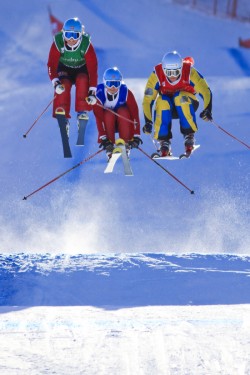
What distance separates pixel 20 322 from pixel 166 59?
3.28 m

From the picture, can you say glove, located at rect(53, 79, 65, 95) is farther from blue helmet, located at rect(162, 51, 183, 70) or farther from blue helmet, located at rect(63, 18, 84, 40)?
blue helmet, located at rect(162, 51, 183, 70)

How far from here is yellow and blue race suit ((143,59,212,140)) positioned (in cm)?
1084

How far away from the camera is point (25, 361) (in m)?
8.90

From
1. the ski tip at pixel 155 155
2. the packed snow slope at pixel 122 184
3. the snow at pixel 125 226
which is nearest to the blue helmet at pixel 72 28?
the ski tip at pixel 155 155

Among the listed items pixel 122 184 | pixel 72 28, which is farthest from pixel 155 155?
pixel 122 184

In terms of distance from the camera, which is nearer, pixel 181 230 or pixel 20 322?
pixel 20 322

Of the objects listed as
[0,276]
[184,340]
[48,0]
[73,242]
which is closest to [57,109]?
[0,276]

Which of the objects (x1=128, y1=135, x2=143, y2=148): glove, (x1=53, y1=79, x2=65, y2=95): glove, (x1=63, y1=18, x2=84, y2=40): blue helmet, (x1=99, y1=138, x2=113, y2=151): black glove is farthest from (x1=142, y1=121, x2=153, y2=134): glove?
(x1=63, y1=18, x2=84, y2=40): blue helmet

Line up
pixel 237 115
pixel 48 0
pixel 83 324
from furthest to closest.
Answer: pixel 48 0, pixel 237 115, pixel 83 324

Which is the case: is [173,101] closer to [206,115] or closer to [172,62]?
[206,115]

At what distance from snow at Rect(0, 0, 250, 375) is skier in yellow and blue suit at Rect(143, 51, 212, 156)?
171cm

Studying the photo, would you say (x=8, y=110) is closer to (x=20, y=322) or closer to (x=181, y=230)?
(x=181, y=230)

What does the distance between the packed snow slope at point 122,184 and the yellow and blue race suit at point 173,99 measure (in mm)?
4230

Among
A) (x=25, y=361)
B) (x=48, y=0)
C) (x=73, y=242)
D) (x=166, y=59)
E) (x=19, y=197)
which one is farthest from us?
(x=48, y=0)
